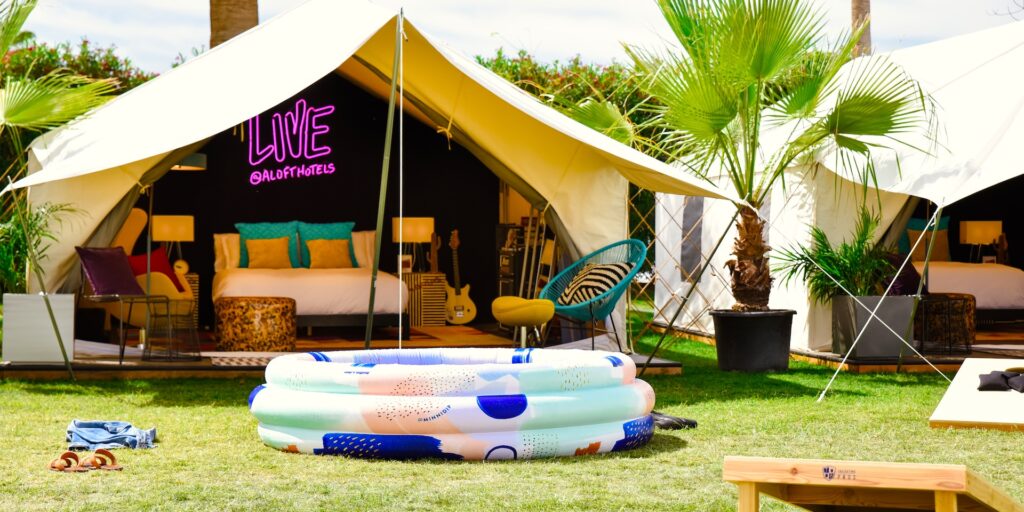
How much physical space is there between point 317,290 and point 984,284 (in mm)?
5742

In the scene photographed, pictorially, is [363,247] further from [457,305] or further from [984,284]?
[984,284]

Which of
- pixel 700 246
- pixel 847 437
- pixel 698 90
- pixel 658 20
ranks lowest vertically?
pixel 847 437

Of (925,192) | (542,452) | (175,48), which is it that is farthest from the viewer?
(175,48)

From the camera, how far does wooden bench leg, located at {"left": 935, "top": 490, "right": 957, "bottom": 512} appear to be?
9.07ft

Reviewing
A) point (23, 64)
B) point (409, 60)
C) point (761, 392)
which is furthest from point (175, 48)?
point (761, 392)

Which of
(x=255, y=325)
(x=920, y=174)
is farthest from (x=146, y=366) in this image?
(x=920, y=174)

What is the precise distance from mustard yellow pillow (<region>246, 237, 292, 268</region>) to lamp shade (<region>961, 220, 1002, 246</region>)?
6942 mm

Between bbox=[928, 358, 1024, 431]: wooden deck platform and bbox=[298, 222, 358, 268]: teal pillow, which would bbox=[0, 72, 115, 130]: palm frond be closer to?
bbox=[298, 222, 358, 268]: teal pillow

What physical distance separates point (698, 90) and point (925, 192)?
1.64 meters

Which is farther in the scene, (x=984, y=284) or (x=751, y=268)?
(x=984, y=284)

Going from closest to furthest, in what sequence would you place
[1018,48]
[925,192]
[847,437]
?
[847,437], [925,192], [1018,48]

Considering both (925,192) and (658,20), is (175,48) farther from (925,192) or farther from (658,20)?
(925,192)

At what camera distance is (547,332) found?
9.99 m

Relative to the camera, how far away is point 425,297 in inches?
477
